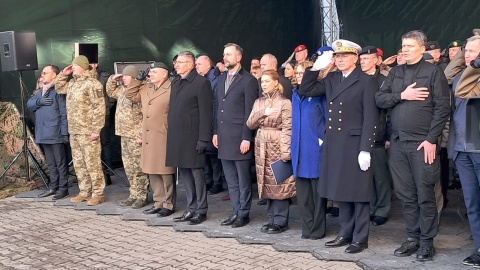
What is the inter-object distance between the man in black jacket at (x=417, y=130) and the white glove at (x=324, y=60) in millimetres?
533

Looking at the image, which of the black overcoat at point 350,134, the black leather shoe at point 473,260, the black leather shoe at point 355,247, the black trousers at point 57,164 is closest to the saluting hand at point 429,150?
the black overcoat at point 350,134

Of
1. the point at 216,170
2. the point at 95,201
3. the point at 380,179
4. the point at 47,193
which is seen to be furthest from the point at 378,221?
the point at 47,193

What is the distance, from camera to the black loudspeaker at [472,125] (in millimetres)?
Answer: 4164

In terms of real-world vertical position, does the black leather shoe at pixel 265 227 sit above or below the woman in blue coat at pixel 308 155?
below

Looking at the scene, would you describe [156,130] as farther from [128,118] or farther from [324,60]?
[324,60]

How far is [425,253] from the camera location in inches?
183

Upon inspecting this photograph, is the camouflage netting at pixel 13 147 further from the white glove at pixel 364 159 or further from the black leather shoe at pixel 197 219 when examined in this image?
the white glove at pixel 364 159

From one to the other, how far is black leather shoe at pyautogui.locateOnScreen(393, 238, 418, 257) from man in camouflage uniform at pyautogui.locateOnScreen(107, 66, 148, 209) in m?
3.31

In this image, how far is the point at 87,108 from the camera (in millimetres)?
7293

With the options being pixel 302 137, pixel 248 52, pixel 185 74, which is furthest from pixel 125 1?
pixel 302 137

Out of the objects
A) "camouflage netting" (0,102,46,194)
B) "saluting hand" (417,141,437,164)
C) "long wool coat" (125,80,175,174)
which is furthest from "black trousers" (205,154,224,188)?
"saluting hand" (417,141,437,164)

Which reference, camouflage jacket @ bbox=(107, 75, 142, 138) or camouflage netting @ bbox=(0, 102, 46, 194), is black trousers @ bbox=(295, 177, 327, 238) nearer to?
camouflage jacket @ bbox=(107, 75, 142, 138)

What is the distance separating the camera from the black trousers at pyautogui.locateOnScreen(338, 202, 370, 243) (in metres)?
4.95

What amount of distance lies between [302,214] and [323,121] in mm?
864
